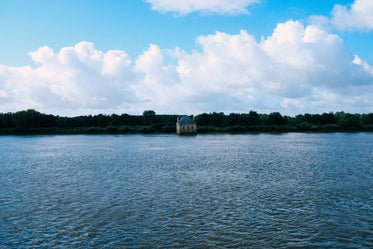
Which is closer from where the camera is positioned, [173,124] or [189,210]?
[189,210]

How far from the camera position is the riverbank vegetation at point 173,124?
169500mm

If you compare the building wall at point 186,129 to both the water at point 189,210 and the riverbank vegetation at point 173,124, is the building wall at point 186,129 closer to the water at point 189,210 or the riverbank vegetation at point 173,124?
the riverbank vegetation at point 173,124

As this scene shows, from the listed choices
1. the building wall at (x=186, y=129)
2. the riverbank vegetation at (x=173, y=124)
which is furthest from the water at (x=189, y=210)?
the riverbank vegetation at (x=173, y=124)

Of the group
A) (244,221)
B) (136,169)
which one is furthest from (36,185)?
(244,221)

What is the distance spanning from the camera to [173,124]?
577 feet

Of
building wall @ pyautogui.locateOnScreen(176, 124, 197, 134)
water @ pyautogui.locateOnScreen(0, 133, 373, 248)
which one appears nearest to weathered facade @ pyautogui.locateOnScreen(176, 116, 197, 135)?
building wall @ pyautogui.locateOnScreen(176, 124, 197, 134)

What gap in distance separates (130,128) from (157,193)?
152823mm

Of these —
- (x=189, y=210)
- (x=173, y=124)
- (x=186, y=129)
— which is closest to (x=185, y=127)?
(x=186, y=129)

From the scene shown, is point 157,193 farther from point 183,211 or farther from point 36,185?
point 36,185

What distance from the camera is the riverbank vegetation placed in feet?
556

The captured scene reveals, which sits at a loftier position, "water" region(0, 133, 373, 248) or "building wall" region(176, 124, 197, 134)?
"building wall" region(176, 124, 197, 134)

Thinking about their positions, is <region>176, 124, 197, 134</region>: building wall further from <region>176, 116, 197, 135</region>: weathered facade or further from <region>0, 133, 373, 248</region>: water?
<region>0, 133, 373, 248</region>: water

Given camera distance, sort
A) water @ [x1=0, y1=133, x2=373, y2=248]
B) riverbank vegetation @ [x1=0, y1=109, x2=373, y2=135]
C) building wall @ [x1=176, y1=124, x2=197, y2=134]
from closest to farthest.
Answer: water @ [x1=0, y1=133, x2=373, y2=248]
building wall @ [x1=176, y1=124, x2=197, y2=134]
riverbank vegetation @ [x1=0, y1=109, x2=373, y2=135]

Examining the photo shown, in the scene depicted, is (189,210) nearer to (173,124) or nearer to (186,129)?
(186,129)
